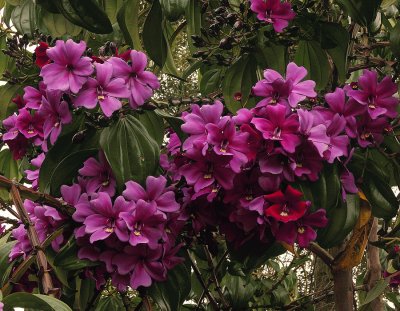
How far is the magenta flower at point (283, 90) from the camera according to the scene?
1015 mm

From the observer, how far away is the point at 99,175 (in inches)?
40.4

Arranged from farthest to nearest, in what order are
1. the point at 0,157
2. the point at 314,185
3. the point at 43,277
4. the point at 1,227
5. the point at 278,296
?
the point at 278,296
the point at 0,157
the point at 1,227
the point at 314,185
the point at 43,277

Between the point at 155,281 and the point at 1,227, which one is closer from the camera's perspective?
the point at 155,281

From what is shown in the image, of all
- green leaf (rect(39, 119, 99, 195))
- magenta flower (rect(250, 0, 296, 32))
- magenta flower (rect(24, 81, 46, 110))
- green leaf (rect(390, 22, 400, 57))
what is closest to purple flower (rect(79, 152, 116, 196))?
green leaf (rect(39, 119, 99, 195))

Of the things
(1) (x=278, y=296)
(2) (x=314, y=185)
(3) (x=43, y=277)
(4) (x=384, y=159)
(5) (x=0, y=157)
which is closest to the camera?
(3) (x=43, y=277)

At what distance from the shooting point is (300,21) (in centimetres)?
120

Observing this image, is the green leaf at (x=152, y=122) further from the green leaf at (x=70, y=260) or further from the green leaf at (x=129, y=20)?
the green leaf at (x=70, y=260)

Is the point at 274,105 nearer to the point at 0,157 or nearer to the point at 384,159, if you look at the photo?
the point at 384,159

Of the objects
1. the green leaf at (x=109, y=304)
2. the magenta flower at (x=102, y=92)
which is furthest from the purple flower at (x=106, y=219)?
the green leaf at (x=109, y=304)

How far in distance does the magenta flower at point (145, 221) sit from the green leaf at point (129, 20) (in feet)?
0.84

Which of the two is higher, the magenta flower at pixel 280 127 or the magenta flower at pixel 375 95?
the magenta flower at pixel 280 127

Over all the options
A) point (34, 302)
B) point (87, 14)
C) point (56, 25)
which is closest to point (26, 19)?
point (56, 25)

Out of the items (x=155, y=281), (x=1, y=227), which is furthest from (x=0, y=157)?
(x=155, y=281)

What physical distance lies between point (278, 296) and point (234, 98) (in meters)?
0.81
